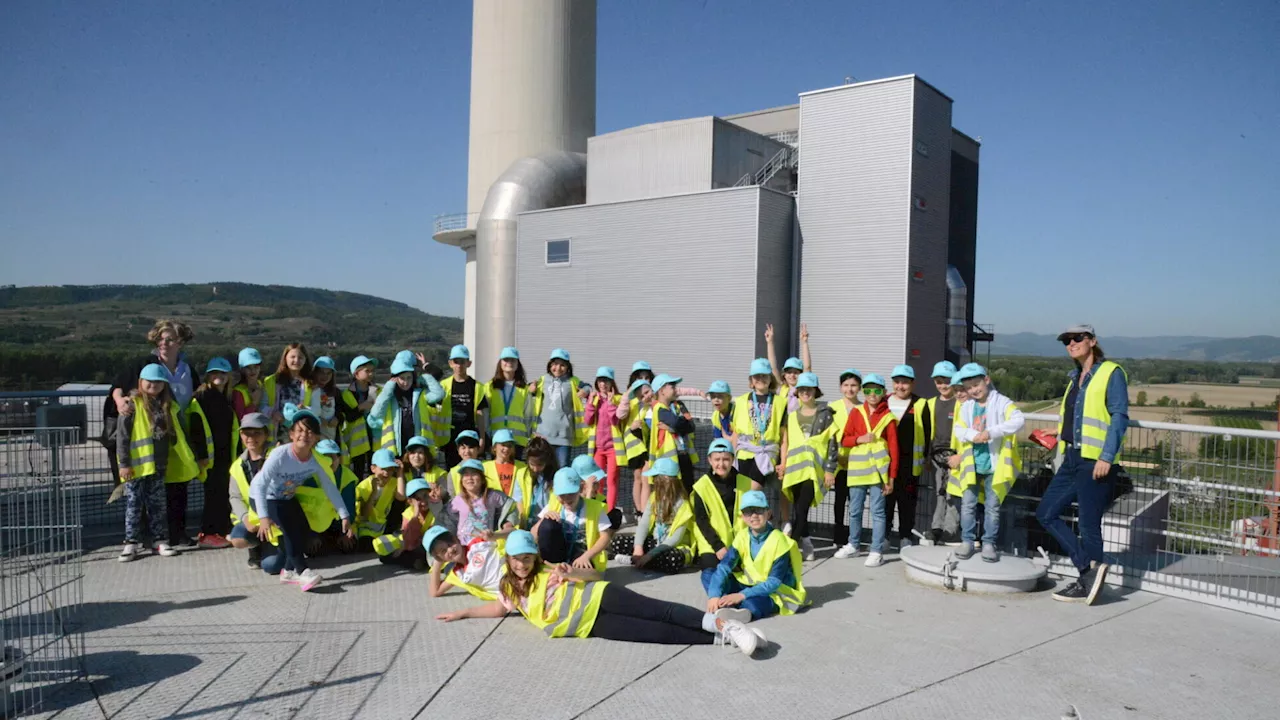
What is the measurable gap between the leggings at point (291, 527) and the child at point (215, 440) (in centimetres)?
159

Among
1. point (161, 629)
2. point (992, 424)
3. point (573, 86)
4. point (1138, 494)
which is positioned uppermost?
point (573, 86)

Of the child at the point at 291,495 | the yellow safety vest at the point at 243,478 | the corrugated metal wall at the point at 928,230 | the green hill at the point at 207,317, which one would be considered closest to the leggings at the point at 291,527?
the child at the point at 291,495

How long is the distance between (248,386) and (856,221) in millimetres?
14520

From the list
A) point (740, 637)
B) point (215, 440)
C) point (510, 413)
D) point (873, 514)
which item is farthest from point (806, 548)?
point (215, 440)

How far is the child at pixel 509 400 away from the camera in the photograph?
8.39m

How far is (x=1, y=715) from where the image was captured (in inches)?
153

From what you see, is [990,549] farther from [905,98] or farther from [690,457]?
[905,98]

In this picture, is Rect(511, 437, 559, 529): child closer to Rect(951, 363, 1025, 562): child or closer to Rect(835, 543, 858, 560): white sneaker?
Rect(835, 543, 858, 560): white sneaker

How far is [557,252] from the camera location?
76.0 ft

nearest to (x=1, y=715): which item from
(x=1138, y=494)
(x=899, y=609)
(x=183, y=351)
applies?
(x=183, y=351)

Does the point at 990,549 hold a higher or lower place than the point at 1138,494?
lower

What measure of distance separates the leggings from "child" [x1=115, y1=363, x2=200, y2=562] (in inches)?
60.5

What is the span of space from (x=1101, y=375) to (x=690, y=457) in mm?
3453

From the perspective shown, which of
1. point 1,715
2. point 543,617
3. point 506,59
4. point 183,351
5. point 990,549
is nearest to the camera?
point 1,715
